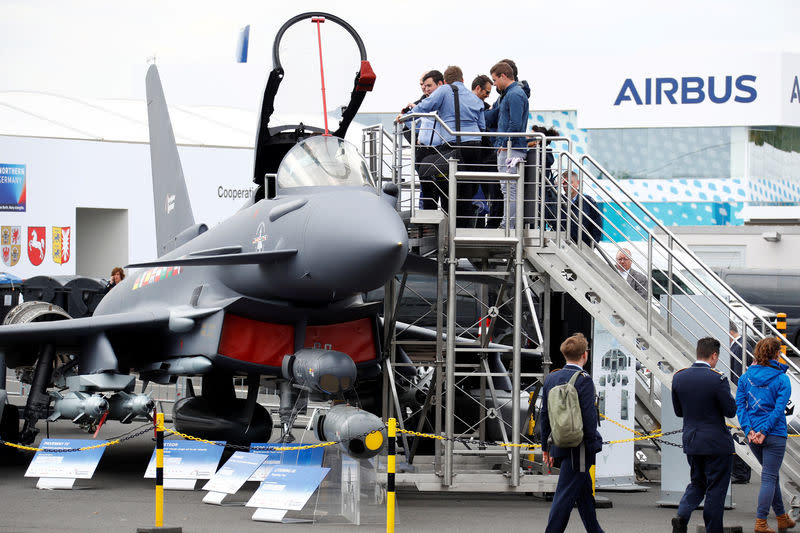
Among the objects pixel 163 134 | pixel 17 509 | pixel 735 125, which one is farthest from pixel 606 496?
pixel 735 125

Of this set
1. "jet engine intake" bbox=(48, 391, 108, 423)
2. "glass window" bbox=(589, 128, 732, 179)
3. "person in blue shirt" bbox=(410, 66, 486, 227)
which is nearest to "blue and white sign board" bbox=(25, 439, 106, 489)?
"jet engine intake" bbox=(48, 391, 108, 423)

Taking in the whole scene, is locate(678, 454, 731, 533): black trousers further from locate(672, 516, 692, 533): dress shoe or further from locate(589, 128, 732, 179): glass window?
locate(589, 128, 732, 179): glass window

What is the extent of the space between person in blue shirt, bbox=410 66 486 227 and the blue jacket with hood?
3.50 meters

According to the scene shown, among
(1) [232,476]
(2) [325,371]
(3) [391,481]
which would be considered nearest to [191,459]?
(1) [232,476]

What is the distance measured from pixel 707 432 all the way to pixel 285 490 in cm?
357

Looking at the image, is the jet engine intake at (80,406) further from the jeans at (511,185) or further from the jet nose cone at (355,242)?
the jeans at (511,185)

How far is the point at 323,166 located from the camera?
11.2m

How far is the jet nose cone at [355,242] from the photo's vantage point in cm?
991

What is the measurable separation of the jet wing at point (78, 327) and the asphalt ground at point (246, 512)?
61.4 inches

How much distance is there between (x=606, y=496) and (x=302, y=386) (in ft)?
11.0

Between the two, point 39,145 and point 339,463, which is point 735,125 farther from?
point 339,463

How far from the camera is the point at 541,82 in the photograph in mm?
40625

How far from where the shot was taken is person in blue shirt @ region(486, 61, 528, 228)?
11.1 m

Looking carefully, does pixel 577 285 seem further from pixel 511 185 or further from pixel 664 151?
pixel 664 151
